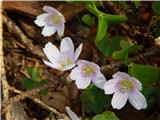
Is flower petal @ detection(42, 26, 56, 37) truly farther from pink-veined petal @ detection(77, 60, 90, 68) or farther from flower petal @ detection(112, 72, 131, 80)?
flower petal @ detection(112, 72, 131, 80)

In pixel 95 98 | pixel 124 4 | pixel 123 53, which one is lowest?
pixel 95 98

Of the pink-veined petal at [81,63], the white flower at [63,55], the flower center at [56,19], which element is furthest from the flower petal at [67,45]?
the flower center at [56,19]

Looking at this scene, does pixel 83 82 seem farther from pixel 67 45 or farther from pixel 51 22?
pixel 51 22

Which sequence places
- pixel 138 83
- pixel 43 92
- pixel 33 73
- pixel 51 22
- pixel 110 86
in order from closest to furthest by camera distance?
pixel 138 83 < pixel 110 86 < pixel 43 92 < pixel 33 73 < pixel 51 22

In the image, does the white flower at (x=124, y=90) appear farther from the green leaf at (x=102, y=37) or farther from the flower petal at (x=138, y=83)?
the green leaf at (x=102, y=37)

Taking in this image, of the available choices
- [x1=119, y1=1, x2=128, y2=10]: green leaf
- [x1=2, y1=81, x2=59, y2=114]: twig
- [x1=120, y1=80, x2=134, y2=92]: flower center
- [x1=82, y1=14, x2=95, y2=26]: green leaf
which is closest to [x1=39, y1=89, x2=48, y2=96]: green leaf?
[x1=2, y1=81, x2=59, y2=114]: twig

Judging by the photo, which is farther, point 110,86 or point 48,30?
point 48,30

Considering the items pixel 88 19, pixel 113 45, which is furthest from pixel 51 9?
pixel 113 45
